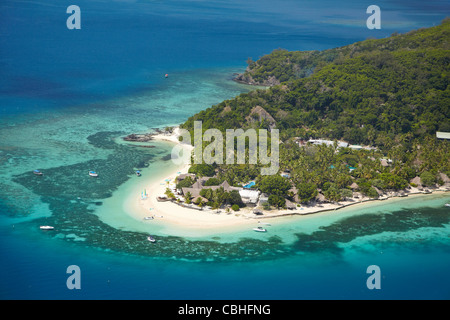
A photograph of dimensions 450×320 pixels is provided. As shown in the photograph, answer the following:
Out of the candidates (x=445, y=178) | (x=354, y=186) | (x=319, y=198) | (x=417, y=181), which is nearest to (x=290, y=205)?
(x=319, y=198)

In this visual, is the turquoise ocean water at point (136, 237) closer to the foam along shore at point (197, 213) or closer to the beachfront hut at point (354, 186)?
the foam along shore at point (197, 213)

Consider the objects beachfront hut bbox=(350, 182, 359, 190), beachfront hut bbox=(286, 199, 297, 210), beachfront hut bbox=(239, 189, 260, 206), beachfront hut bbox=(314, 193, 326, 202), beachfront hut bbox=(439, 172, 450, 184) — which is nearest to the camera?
beachfront hut bbox=(239, 189, 260, 206)

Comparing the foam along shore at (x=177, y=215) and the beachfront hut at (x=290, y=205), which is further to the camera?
the beachfront hut at (x=290, y=205)

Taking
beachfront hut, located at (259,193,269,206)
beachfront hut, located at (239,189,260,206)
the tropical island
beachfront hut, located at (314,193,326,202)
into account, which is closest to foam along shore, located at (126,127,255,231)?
the tropical island

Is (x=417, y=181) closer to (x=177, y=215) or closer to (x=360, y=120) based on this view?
(x=360, y=120)

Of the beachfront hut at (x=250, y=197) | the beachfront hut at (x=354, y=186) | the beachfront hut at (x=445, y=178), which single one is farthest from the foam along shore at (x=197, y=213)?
the beachfront hut at (x=445, y=178)

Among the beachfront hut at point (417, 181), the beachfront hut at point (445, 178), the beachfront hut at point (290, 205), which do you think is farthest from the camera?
the beachfront hut at point (445, 178)

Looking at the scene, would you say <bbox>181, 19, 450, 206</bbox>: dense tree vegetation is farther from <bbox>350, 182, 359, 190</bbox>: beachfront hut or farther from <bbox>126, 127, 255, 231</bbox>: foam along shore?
<bbox>126, 127, 255, 231</bbox>: foam along shore
